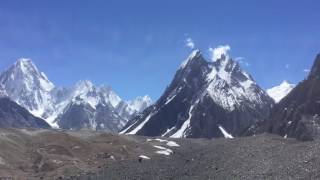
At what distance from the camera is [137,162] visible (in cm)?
16438

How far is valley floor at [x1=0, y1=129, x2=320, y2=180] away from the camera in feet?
394

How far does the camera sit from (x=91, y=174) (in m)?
139

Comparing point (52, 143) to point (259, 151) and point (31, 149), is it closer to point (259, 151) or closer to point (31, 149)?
point (31, 149)

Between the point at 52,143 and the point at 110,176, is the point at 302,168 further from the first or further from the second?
the point at 52,143

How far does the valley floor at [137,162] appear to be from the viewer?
394 ft

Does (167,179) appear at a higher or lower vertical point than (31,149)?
lower

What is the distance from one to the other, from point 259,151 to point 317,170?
45891mm

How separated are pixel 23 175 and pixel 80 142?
55799 mm

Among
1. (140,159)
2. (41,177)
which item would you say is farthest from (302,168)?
(140,159)

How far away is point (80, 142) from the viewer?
196250 mm

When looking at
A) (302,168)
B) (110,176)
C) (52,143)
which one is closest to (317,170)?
(302,168)

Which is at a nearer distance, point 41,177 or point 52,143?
point 41,177

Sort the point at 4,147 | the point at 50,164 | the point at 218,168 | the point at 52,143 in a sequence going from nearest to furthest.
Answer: the point at 218,168, the point at 50,164, the point at 4,147, the point at 52,143

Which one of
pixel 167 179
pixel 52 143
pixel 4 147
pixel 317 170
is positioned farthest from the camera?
pixel 52 143
